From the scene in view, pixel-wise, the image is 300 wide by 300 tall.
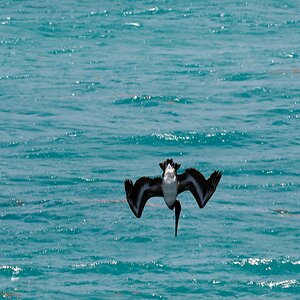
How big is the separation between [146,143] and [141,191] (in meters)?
19.1

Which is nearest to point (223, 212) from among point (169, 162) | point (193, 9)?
point (169, 162)

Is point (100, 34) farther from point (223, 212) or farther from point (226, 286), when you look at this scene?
point (226, 286)

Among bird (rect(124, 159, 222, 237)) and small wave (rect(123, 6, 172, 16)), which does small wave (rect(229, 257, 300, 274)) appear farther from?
small wave (rect(123, 6, 172, 16))

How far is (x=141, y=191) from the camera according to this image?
1541cm

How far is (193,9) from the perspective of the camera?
163 ft

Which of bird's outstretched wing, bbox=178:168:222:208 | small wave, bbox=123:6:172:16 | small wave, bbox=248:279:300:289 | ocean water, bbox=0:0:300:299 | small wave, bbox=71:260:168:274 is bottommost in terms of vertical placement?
bird's outstretched wing, bbox=178:168:222:208

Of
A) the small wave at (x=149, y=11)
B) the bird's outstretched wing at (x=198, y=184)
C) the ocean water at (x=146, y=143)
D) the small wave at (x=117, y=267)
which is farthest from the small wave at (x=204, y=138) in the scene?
the bird's outstretched wing at (x=198, y=184)

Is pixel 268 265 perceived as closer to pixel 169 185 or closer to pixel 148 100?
pixel 169 185

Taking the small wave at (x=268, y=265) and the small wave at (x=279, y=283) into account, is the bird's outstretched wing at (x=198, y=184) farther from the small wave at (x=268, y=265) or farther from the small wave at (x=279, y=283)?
the small wave at (x=268, y=265)

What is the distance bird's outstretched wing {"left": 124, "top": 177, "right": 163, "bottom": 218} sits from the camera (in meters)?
15.4

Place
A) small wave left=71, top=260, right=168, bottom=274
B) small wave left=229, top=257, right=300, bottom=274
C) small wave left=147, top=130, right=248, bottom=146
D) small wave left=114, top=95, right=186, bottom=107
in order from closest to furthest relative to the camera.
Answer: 1. small wave left=71, top=260, right=168, bottom=274
2. small wave left=229, top=257, right=300, bottom=274
3. small wave left=147, top=130, right=248, bottom=146
4. small wave left=114, top=95, right=186, bottom=107

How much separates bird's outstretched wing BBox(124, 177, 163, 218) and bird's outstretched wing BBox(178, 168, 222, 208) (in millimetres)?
310

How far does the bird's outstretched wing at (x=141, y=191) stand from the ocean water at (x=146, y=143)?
30.2 ft

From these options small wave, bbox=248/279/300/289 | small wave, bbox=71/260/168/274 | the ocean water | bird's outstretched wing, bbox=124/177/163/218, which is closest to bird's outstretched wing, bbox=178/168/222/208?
bird's outstretched wing, bbox=124/177/163/218
